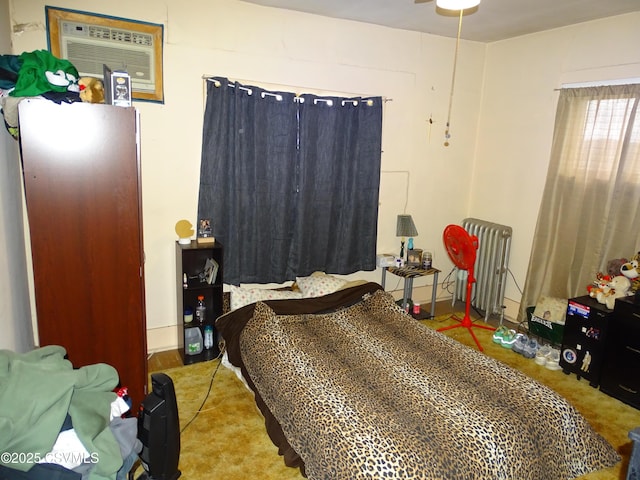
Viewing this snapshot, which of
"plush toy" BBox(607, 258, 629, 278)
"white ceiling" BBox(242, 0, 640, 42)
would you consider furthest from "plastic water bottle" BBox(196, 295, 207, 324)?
"plush toy" BBox(607, 258, 629, 278)

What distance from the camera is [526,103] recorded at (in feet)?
14.1

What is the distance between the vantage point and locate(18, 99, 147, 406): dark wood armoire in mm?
2248

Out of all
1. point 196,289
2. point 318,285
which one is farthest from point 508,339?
point 196,289

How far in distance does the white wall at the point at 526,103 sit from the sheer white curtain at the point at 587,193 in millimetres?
142

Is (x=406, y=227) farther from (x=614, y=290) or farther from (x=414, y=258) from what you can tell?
(x=614, y=290)

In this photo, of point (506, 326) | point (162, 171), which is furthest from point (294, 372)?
point (506, 326)

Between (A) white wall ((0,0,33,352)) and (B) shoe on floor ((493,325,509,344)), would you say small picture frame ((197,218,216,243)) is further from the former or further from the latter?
(B) shoe on floor ((493,325,509,344))

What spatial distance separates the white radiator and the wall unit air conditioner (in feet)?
11.2

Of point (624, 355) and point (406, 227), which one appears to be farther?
point (406, 227)

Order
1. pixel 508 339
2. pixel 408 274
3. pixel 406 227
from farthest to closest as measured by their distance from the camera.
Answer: pixel 406 227 < pixel 408 274 < pixel 508 339

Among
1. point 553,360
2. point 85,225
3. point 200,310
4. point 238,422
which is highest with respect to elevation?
point 85,225

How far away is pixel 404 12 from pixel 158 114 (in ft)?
6.93

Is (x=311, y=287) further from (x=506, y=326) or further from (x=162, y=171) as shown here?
(x=506, y=326)

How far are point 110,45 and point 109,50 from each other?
0.03 meters
